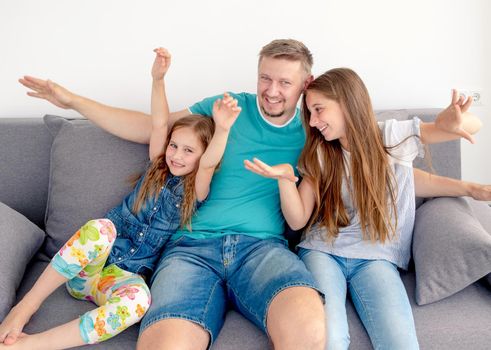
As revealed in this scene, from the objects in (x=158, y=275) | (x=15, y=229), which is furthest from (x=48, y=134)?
(x=158, y=275)

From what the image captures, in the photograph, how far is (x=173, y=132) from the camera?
1910 mm

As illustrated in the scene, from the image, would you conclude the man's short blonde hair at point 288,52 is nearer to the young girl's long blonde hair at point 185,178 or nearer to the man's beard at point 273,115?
the man's beard at point 273,115

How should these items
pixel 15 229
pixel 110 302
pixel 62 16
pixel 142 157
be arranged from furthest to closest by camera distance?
pixel 62 16 → pixel 142 157 → pixel 15 229 → pixel 110 302

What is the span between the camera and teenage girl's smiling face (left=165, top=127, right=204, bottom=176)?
1865mm

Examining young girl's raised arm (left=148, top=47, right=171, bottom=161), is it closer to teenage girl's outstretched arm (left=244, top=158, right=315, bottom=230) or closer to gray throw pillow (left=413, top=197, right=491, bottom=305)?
teenage girl's outstretched arm (left=244, top=158, right=315, bottom=230)

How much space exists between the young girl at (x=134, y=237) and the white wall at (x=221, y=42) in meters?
0.48

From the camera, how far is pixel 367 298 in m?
1.67

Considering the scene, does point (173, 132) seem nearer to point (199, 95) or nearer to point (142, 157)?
point (142, 157)

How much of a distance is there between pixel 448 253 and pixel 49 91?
4.59 feet

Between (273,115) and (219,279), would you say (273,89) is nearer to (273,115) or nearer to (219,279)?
(273,115)

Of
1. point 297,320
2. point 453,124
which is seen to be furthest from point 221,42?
point 297,320

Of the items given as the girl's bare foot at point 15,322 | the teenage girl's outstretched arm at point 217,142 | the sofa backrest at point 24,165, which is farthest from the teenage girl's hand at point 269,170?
the sofa backrest at point 24,165

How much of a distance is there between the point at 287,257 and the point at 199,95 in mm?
906

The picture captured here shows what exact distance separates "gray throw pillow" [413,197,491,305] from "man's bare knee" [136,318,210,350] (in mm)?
679
